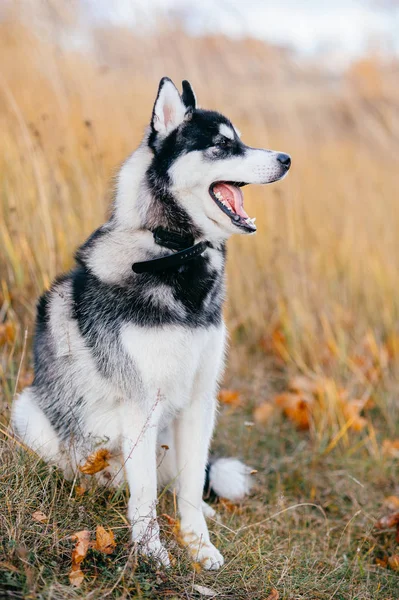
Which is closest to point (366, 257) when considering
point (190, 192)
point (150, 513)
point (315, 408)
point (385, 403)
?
point (385, 403)

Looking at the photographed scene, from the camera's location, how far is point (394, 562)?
2.74 metres

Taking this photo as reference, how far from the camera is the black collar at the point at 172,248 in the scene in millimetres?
2316

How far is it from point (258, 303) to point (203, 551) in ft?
8.52

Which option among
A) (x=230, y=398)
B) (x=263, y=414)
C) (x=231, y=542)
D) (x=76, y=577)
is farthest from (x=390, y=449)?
(x=76, y=577)

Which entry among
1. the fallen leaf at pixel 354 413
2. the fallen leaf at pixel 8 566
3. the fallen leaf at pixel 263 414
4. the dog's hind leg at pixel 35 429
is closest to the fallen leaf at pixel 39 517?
the fallen leaf at pixel 8 566

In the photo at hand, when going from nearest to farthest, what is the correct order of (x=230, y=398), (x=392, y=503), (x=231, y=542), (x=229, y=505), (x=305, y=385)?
1. (x=231, y=542)
2. (x=229, y=505)
3. (x=392, y=503)
4. (x=230, y=398)
5. (x=305, y=385)

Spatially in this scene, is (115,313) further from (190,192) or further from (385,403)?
(385,403)

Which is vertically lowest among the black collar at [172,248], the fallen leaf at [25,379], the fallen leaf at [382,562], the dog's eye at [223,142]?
the fallen leaf at [382,562]

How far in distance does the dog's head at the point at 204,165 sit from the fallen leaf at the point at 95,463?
0.95 m

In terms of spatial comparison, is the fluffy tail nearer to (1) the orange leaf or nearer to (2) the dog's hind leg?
(2) the dog's hind leg

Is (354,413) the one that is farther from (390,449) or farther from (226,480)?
(226,480)

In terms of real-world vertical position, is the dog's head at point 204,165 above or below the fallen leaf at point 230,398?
above

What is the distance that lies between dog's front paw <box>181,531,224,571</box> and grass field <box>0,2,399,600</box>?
0.06 meters

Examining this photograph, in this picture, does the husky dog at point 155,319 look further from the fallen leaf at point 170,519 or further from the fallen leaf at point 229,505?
the fallen leaf at point 229,505
